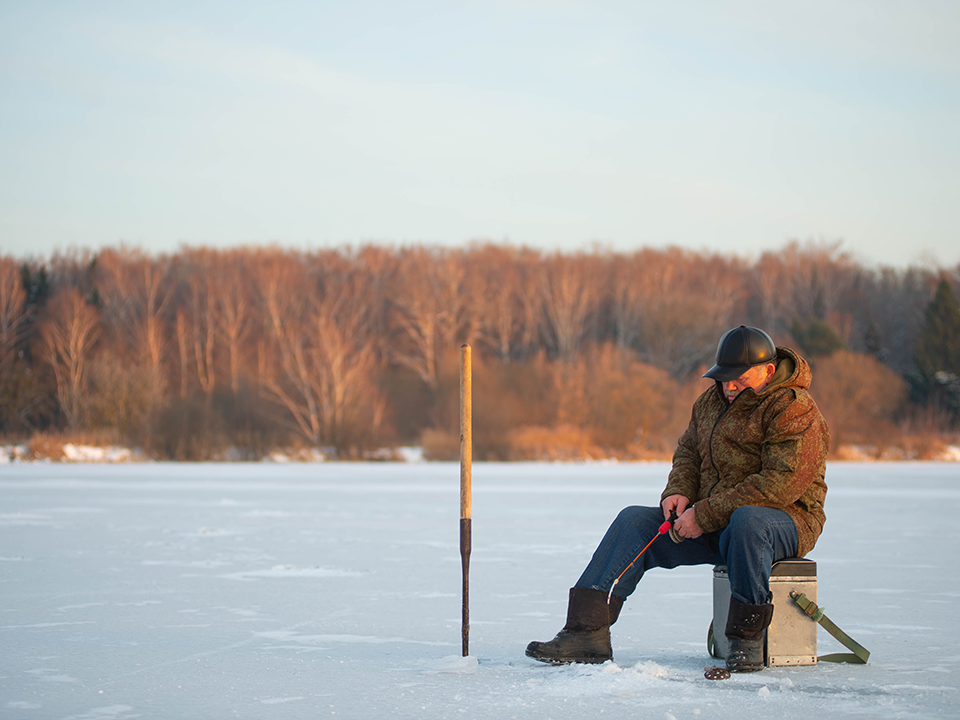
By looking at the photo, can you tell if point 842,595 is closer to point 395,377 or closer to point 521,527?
point 521,527

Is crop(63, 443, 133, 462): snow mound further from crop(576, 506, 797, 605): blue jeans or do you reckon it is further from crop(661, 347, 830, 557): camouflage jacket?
crop(661, 347, 830, 557): camouflage jacket

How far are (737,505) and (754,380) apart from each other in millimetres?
481

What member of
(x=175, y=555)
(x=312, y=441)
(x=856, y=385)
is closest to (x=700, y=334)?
(x=856, y=385)

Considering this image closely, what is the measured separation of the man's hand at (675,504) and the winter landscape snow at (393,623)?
580 mm

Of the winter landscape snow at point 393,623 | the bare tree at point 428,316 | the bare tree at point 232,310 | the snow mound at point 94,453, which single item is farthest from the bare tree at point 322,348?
the winter landscape snow at point 393,623

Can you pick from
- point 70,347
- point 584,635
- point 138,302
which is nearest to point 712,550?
point 584,635

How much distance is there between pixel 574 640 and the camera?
3.95 metres

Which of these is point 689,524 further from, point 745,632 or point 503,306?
point 503,306

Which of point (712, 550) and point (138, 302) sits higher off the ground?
point (138, 302)

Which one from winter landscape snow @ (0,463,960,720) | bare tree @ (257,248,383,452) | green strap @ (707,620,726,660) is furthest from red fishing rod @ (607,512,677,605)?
bare tree @ (257,248,383,452)

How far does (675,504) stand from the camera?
4.05 metres

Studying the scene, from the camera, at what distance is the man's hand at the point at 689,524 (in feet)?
12.9

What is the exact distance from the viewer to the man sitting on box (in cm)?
379

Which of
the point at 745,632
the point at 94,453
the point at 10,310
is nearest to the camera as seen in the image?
the point at 745,632
